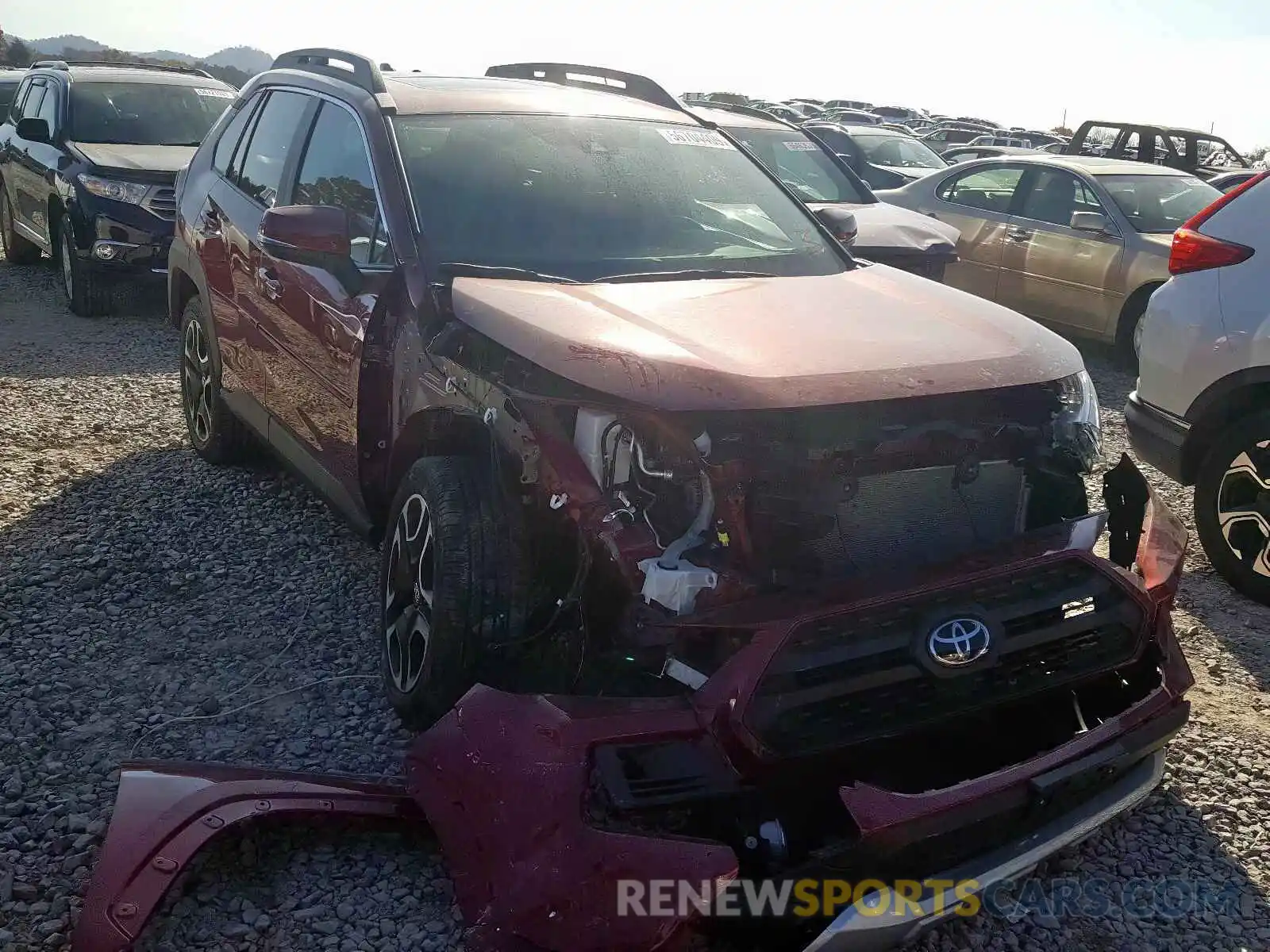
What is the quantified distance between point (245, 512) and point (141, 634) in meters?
1.23

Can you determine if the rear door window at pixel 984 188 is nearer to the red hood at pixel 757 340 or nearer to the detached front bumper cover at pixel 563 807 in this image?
the red hood at pixel 757 340

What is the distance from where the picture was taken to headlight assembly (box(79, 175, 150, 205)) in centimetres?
927

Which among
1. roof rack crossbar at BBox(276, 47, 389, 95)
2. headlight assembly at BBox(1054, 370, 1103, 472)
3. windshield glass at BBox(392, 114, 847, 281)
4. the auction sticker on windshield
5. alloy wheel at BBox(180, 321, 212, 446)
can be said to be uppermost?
roof rack crossbar at BBox(276, 47, 389, 95)

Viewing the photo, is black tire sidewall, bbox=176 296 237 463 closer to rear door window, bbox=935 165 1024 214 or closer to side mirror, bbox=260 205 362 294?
side mirror, bbox=260 205 362 294

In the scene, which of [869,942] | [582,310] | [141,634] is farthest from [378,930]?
[141,634]

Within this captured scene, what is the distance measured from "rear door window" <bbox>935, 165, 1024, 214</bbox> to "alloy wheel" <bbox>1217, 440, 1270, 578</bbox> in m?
5.80

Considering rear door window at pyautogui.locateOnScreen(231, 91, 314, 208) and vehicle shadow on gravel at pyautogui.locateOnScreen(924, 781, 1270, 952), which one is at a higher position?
rear door window at pyautogui.locateOnScreen(231, 91, 314, 208)

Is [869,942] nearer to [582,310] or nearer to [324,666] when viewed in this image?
[582,310]

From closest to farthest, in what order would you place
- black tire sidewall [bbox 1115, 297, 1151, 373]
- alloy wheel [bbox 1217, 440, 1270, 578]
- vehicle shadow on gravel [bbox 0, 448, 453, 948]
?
vehicle shadow on gravel [bbox 0, 448, 453, 948], alloy wheel [bbox 1217, 440, 1270, 578], black tire sidewall [bbox 1115, 297, 1151, 373]

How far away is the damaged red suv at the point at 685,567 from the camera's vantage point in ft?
7.95

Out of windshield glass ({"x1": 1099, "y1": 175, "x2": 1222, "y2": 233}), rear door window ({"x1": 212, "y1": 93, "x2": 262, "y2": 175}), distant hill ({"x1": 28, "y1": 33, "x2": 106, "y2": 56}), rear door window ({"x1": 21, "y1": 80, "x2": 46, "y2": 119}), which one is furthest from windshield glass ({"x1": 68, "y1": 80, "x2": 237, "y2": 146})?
distant hill ({"x1": 28, "y1": 33, "x2": 106, "y2": 56})

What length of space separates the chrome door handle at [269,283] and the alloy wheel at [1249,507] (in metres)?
3.74

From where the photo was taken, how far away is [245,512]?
17.7 ft

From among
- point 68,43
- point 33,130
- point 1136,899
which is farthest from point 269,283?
point 68,43
